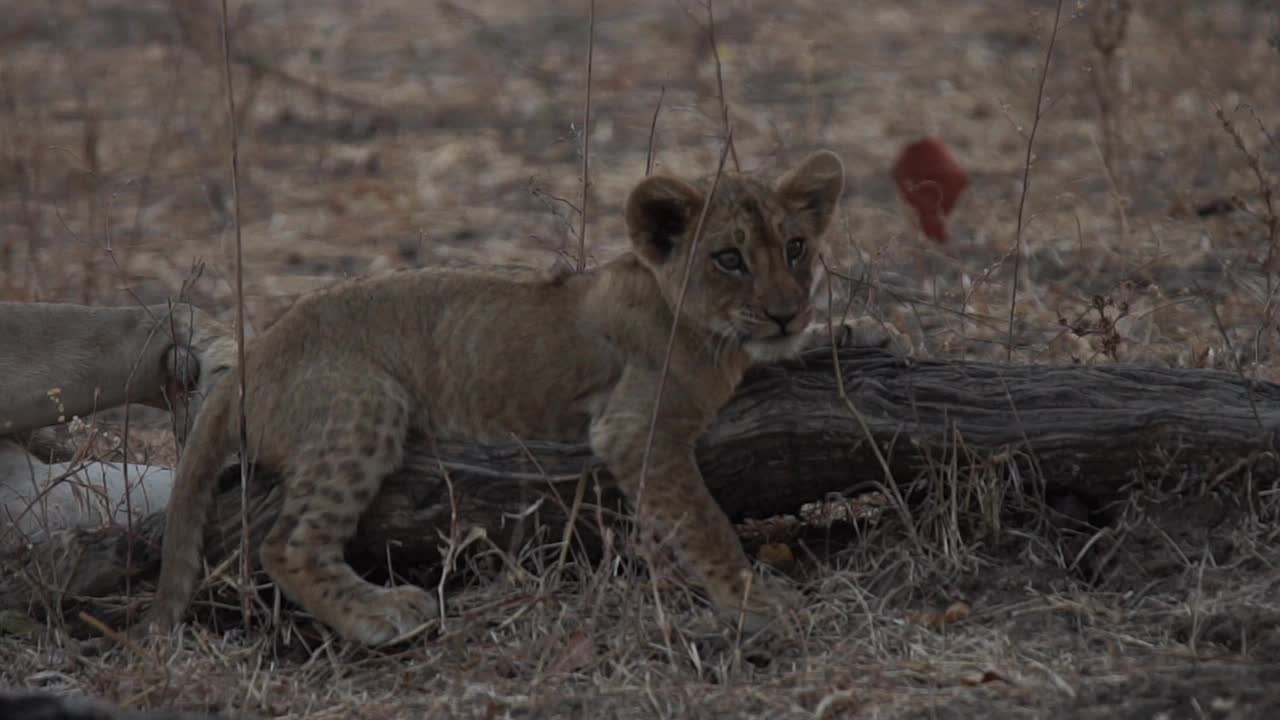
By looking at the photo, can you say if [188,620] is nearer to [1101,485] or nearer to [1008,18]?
[1101,485]

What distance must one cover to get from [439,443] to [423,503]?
175 mm

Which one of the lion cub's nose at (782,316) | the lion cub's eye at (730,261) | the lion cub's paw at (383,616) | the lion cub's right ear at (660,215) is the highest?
the lion cub's right ear at (660,215)

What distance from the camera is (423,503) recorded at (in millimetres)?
4820

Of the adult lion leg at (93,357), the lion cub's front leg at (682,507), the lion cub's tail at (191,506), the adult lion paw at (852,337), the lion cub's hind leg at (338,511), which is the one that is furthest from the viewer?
the adult lion leg at (93,357)

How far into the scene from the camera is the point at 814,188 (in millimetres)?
4816

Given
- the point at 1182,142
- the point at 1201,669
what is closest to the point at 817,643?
the point at 1201,669

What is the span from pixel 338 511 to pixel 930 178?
12.9 feet

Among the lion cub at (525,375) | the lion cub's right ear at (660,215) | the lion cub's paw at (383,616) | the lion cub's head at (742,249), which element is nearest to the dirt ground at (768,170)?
the lion cub's paw at (383,616)

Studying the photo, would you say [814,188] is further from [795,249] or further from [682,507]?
[682,507]

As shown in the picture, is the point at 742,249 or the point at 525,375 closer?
the point at 742,249

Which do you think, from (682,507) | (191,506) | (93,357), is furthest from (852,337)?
(93,357)

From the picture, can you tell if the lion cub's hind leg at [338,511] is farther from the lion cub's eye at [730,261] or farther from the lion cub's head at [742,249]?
the lion cub's eye at [730,261]

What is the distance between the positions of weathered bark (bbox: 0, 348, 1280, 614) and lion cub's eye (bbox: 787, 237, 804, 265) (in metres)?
0.37

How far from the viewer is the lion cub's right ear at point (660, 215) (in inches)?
183
